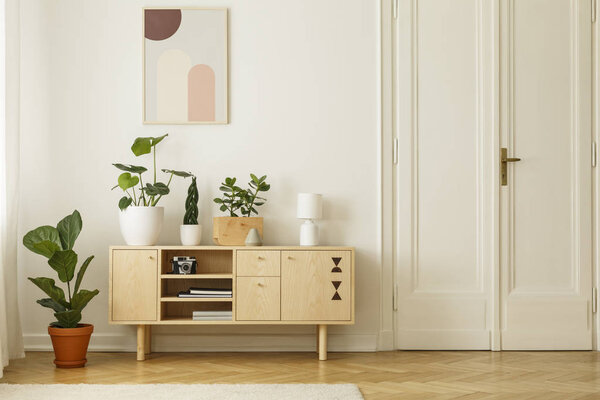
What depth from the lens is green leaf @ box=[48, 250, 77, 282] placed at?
341 centimetres

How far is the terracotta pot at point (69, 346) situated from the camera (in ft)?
11.2

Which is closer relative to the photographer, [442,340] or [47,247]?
[47,247]

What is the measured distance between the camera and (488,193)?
13.0 feet

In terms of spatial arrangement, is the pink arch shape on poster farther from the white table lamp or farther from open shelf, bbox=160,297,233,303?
open shelf, bbox=160,297,233,303

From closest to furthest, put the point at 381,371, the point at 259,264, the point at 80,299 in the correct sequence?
the point at 381,371, the point at 80,299, the point at 259,264

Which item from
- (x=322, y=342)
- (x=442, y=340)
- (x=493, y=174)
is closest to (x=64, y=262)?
(x=322, y=342)

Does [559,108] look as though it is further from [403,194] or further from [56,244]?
[56,244]

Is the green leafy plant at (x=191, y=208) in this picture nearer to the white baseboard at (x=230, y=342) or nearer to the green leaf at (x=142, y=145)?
the green leaf at (x=142, y=145)

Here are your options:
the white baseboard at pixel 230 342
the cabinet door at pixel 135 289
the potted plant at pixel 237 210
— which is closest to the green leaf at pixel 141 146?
the potted plant at pixel 237 210

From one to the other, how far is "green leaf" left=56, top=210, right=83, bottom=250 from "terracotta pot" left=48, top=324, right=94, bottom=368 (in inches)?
17.4

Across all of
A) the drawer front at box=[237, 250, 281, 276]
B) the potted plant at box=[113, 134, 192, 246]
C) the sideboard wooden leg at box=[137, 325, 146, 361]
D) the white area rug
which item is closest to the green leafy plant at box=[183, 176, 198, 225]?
the potted plant at box=[113, 134, 192, 246]

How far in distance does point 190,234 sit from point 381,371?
1.28 m

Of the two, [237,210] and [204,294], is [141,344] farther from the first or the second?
[237,210]

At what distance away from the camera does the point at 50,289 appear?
11.3ft
